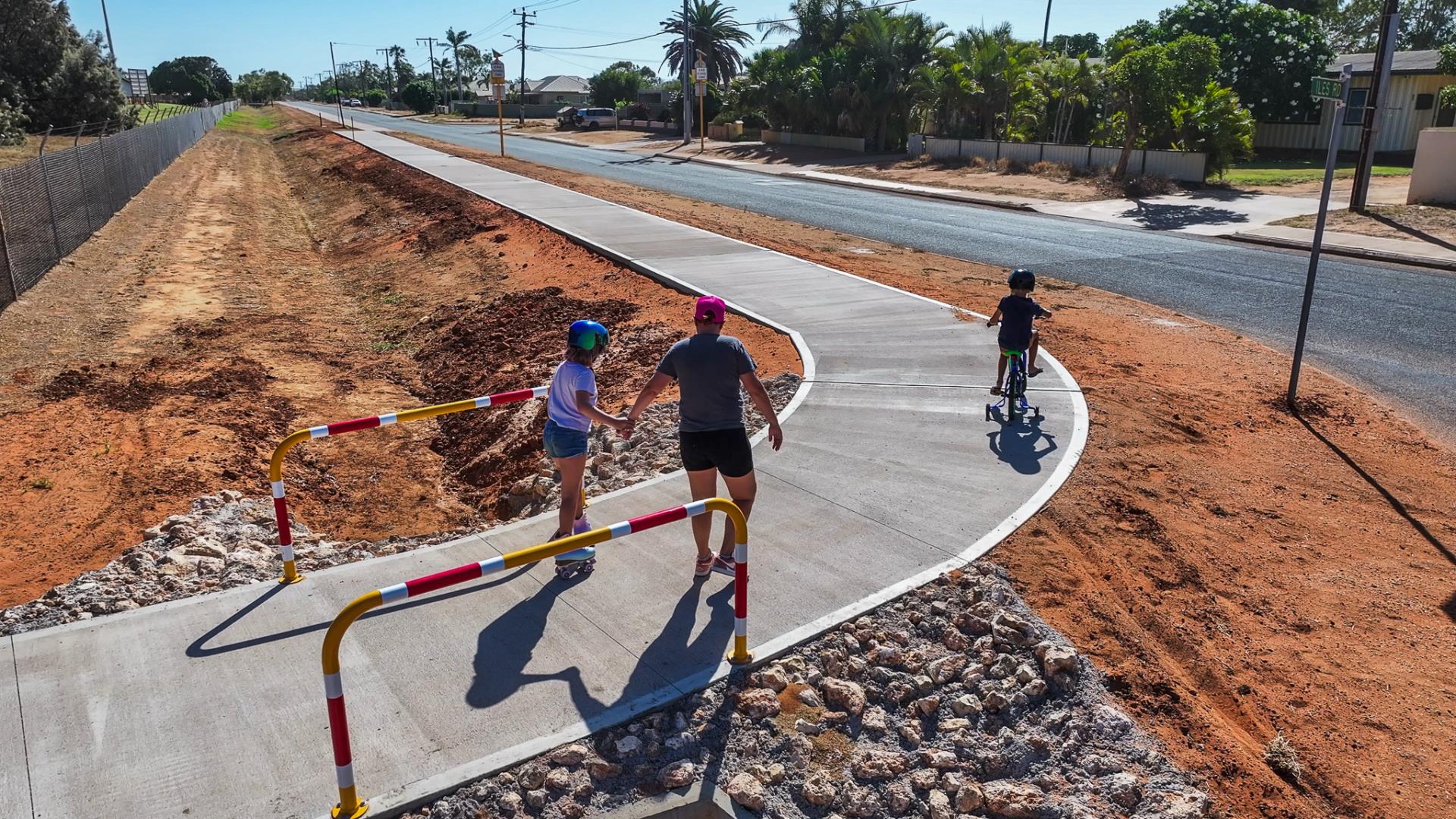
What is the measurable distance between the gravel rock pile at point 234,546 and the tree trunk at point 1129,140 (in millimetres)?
23996

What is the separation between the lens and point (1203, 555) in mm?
6820

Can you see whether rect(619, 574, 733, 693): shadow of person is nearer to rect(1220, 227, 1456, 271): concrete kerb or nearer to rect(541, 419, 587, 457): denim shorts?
rect(541, 419, 587, 457): denim shorts

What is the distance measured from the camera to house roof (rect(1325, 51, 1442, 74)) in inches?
1480

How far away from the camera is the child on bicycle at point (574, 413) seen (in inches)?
236

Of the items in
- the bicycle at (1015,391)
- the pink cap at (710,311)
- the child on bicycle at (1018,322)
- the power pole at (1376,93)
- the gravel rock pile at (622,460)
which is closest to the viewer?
the pink cap at (710,311)

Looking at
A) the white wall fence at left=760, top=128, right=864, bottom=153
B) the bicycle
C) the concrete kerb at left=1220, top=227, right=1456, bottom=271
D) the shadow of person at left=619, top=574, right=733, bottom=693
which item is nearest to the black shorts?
the shadow of person at left=619, top=574, right=733, bottom=693

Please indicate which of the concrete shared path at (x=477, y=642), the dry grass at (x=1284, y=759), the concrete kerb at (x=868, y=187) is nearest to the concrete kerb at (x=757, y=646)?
the concrete shared path at (x=477, y=642)

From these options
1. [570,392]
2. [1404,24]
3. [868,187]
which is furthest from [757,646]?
[1404,24]

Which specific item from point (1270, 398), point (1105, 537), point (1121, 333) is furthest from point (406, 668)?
point (1121, 333)

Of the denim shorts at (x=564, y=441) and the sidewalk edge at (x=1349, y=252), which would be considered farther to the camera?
the sidewalk edge at (x=1349, y=252)

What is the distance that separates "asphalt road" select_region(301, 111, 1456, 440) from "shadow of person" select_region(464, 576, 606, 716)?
337 inches

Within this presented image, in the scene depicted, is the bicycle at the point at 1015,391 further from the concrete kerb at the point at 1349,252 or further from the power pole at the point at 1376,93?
the power pole at the point at 1376,93

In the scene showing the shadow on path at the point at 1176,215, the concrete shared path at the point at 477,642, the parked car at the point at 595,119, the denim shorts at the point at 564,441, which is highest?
the parked car at the point at 595,119

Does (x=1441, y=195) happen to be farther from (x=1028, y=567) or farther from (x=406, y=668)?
(x=406, y=668)
